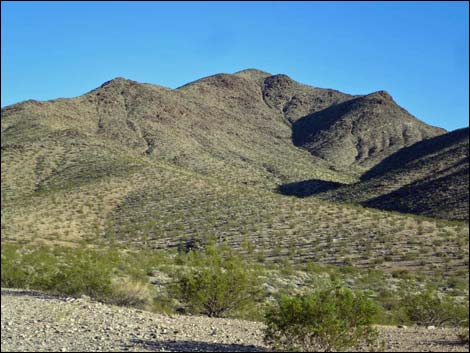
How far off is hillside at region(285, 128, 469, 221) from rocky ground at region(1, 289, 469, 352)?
27.3 m

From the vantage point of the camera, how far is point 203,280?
14.3m

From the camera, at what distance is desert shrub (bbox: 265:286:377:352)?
9.30 meters

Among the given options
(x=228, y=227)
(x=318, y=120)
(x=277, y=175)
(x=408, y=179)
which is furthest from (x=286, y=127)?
(x=228, y=227)

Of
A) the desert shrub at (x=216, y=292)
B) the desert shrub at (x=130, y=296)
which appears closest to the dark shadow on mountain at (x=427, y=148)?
the desert shrub at (x=216, y=292)

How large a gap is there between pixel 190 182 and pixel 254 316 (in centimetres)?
3107

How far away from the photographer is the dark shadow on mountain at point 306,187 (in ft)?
206

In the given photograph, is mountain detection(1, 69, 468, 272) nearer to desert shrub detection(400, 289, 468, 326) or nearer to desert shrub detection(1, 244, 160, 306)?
desert shrub detection(1, 244, 160, 306)

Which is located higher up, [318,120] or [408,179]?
[318,120]

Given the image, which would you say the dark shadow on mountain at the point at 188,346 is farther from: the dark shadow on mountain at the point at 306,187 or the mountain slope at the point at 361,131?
the mountain slope at the point at 361,131

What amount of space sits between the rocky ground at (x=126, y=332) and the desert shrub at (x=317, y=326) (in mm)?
520

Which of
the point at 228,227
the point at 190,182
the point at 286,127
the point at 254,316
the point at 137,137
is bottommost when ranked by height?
the point at 254,316

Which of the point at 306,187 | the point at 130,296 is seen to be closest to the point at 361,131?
the point at 306,187

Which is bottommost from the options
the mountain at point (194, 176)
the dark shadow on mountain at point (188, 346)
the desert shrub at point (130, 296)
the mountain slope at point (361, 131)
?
the dark shadow on mountain at point (188, 346)

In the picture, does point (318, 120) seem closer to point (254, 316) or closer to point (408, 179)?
point (408, 179)
